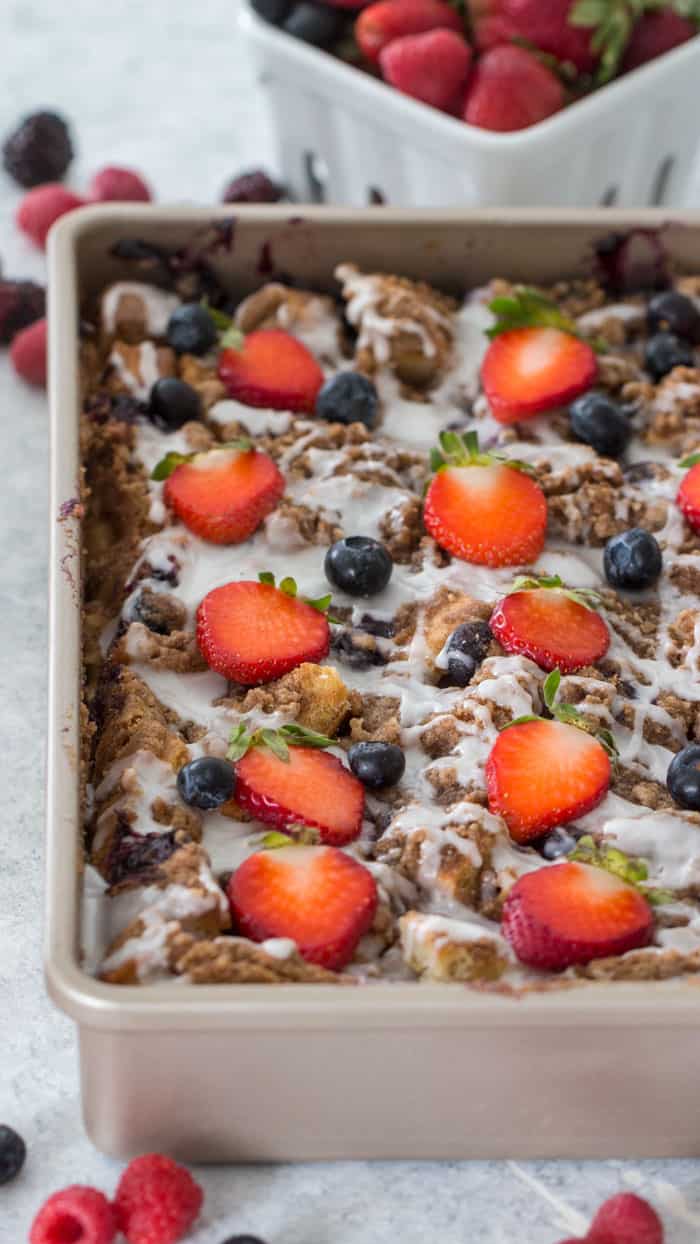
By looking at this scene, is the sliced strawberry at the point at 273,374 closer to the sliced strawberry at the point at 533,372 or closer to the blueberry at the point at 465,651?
the sliced strawberry at the point at 533,372

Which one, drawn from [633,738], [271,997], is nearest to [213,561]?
[633,738]

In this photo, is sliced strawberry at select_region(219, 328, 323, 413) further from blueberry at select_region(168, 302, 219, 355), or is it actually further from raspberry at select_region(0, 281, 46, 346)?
raspberry at select_region(0, 281, 46, 346)

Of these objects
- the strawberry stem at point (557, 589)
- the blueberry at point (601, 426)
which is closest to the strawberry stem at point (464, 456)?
the blueberry at point (601, 426)

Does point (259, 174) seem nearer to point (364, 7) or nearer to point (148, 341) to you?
point (364, 7)

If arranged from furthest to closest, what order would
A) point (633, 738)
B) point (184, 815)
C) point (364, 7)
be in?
1. point (364, 7)
2. point (633, 738)
3. point (184, 815)

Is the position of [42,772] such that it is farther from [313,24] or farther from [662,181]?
[662,181]

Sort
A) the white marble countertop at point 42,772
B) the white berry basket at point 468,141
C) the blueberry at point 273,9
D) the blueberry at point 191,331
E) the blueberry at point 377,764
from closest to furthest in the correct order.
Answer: the white marble countertop at point 42,772 < the blueberry at point 377,764 < the blueberry at point 191,331 < the white berry basket at point 468,141 < the blueberry at point 273,9

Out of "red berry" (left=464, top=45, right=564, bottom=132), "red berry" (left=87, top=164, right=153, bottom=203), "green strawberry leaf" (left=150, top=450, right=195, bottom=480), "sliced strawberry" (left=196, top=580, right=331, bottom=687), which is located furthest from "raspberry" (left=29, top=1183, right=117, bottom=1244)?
"red berry" (left=87, top=164, right=153, bottom=203)
